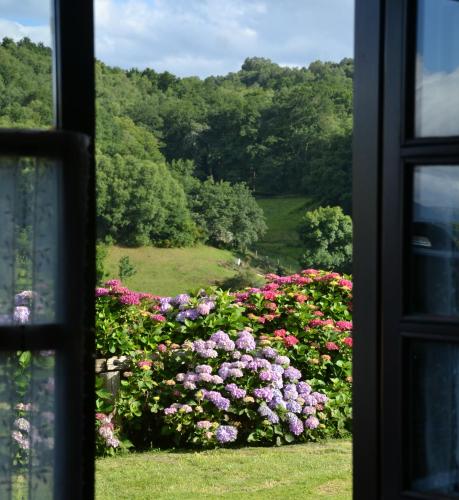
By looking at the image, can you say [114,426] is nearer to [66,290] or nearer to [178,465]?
[178,465]

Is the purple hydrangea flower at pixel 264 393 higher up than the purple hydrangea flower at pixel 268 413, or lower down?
Answer: higher up

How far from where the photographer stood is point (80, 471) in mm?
1208

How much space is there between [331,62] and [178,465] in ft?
30.4

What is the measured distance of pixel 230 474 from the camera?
3379 millimetres

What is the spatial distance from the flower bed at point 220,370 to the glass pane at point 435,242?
8.15 ft

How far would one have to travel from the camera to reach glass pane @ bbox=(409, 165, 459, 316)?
4.01 ft

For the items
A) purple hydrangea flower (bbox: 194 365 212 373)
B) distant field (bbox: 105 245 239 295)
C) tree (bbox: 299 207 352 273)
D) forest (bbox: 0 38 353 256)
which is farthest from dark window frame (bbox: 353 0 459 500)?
tree (bbox: 299 207 352 273)

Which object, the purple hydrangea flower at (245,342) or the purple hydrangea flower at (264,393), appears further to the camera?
the purple hydrangea flower at (245,342)

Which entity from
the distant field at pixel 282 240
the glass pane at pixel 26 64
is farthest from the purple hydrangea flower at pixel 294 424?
the distant field at pixel 282 240

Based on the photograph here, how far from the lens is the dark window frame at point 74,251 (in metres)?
1.19

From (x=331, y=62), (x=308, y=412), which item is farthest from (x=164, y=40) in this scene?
(x=308, y=412)

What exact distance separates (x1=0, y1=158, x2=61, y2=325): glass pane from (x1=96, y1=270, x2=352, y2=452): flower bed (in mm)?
2512

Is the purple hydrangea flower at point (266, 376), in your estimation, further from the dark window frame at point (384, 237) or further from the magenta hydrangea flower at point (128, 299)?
the dark window frame at point (384, 237)

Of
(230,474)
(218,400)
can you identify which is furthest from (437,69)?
(218,400)
